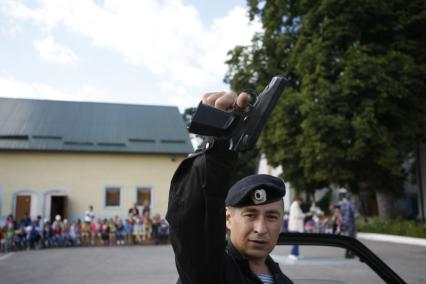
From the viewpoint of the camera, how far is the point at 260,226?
1497mm

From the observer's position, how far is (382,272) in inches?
93.7

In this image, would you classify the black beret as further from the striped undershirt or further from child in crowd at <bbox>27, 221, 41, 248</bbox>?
child in crowd at <bbox>27, 221, 41, 248</bbox>

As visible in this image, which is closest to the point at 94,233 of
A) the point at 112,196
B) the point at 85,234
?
the point at 85,234

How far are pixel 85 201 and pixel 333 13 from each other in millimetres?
17883

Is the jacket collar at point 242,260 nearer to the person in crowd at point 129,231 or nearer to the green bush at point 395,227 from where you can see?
the green bush at point 395,227

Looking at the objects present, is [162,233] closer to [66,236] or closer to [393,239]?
[66,236]

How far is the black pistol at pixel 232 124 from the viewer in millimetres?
1055

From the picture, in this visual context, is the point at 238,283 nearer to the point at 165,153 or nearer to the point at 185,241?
the point at 185,241

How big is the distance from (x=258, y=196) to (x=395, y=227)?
1819cm

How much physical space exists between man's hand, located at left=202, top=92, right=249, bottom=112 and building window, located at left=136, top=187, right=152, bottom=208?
24979mm

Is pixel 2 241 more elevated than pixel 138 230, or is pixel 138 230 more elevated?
pixel 138 230

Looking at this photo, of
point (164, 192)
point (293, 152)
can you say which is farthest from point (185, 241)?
point (164, 192)

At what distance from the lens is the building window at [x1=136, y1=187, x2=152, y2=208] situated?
25423 mm

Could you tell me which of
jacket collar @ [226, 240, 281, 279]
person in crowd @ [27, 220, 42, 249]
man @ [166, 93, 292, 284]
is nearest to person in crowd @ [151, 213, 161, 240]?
person in crowd @ [27, 220, 42, 249]
